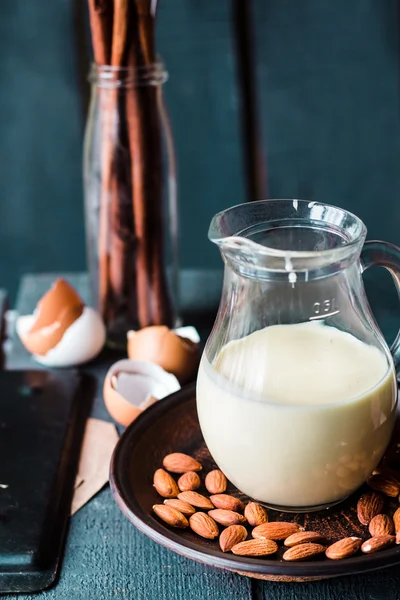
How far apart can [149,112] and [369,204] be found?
1024mm

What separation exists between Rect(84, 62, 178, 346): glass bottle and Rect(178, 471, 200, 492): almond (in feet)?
1.14

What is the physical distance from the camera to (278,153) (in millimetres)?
1817

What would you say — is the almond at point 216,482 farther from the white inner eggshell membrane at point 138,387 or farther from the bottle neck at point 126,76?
the bottle neck at point 126,76

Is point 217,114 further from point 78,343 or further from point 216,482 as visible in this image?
point 216,482

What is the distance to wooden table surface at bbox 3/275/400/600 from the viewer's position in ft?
1.88

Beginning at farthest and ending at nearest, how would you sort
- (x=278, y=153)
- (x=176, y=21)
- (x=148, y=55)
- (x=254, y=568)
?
(x=278, y=153)
(x=176, y=21)
(x=148, y=55)
(x=254, y=568)

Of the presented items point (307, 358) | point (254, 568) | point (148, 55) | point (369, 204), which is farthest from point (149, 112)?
point (369, 204)

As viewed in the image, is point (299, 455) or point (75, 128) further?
point (75, 128)

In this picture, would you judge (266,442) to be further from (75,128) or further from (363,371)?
(75,128)

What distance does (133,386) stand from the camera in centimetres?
84

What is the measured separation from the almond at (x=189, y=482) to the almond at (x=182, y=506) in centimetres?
2

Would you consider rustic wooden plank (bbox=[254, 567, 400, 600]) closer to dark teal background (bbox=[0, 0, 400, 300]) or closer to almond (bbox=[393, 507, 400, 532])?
almond (bbox=[393, 507, 400, 532])

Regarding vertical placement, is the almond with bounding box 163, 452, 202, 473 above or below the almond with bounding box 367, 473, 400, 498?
below

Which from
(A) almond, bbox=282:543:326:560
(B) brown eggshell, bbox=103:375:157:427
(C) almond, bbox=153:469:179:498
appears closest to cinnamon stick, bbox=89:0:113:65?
(B) brown eggshell, bbox=103:375:157:427
